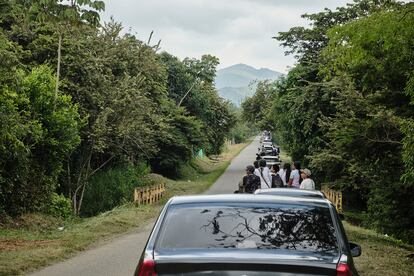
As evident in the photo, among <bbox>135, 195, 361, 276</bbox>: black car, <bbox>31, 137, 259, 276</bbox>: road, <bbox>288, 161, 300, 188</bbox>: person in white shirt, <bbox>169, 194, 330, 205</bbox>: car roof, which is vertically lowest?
<bbox>31, 137, 259, 276</bbox>: road

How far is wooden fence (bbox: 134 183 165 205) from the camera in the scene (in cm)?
2760

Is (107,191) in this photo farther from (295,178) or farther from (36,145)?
(295,178)

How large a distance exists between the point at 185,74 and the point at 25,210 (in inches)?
1288

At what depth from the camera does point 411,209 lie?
17.0 meters

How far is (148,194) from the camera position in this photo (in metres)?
29.6

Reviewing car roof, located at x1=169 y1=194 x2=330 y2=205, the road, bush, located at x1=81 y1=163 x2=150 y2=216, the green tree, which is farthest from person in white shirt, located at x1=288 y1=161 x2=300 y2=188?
bush, located at x1=81 y1=163 x2=150 y2=216

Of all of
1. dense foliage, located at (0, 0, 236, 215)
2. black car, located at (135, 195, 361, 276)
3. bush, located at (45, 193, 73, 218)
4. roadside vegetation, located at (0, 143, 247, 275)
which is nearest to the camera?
black car, located at (135, 195, 361, 276)

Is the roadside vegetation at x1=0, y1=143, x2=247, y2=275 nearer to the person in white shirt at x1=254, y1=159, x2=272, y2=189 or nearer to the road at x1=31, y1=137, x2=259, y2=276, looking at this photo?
the road at x1=31, y1=137, x2=259, y2=276

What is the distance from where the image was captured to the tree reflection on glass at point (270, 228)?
15.9 feet

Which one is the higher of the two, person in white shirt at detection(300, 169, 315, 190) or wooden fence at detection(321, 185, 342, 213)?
person in white shirt at detection(300, 169, 315, 190)

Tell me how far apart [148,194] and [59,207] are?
6.90m

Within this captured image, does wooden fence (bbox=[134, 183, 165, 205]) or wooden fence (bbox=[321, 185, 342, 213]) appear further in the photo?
wooden fence (bbox=[134, 183, 165, 205])

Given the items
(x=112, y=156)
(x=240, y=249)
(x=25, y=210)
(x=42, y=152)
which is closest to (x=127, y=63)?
(x=112, y=156)

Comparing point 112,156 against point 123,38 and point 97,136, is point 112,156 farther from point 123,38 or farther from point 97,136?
point 123,38
